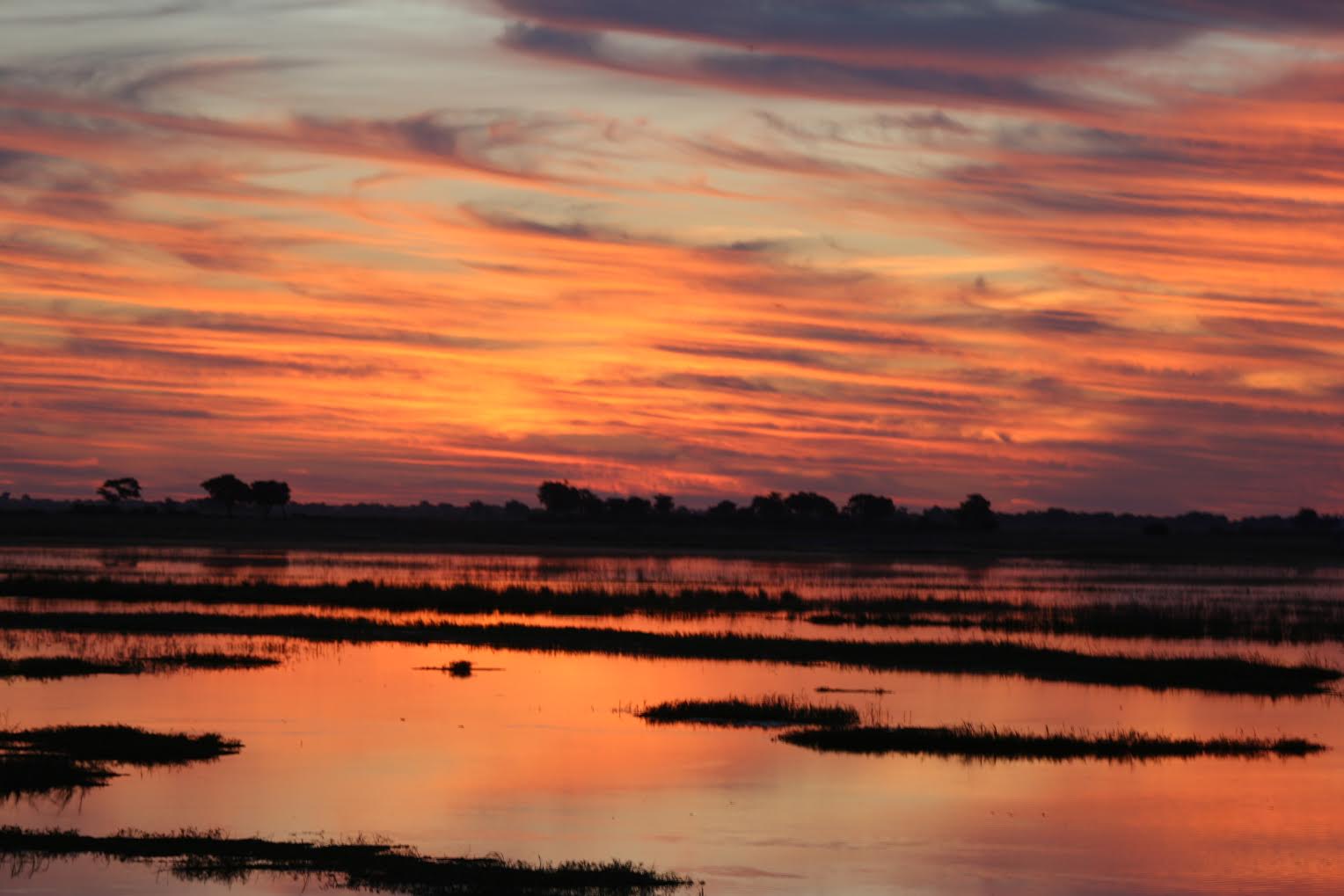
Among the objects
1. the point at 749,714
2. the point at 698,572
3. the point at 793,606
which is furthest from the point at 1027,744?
the point at 698,572

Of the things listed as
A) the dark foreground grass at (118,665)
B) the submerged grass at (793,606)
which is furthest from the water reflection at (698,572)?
the dark foreground grass at (118,665)

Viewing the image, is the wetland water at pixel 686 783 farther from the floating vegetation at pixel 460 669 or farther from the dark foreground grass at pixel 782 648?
the dark foreground grass at pixel 782 648

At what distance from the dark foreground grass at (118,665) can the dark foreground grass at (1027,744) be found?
15.6 metres

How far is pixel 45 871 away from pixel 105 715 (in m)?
12.4

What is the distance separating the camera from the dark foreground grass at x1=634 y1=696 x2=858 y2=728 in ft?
105

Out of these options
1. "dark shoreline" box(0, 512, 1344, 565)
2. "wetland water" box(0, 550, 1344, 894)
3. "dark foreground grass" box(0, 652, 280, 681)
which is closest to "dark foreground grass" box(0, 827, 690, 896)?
"wetland water" box(0, 550, 1344, 894)

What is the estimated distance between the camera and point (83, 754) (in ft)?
84.7

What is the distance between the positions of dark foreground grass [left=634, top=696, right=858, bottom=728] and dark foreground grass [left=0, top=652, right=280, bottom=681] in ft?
38.5

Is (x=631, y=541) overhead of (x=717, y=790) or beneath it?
overhead

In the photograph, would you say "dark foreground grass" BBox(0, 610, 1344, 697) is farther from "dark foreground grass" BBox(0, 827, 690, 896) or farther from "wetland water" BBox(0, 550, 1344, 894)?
"dark foreground grass" BBox(0, 827, 690, 896)

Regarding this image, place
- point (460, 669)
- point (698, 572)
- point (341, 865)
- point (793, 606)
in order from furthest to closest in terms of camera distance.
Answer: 1. point (698, 572)
2. point (793, 606)
3. point (460, 669)
4. point (341, 865)

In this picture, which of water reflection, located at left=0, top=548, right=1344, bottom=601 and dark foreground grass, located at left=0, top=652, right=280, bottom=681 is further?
water reflection, located at left=0, top=548, right=1344, bottom=601

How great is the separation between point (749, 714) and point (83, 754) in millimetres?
12394

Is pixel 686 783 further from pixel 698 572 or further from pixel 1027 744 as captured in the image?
pixel 698 572
